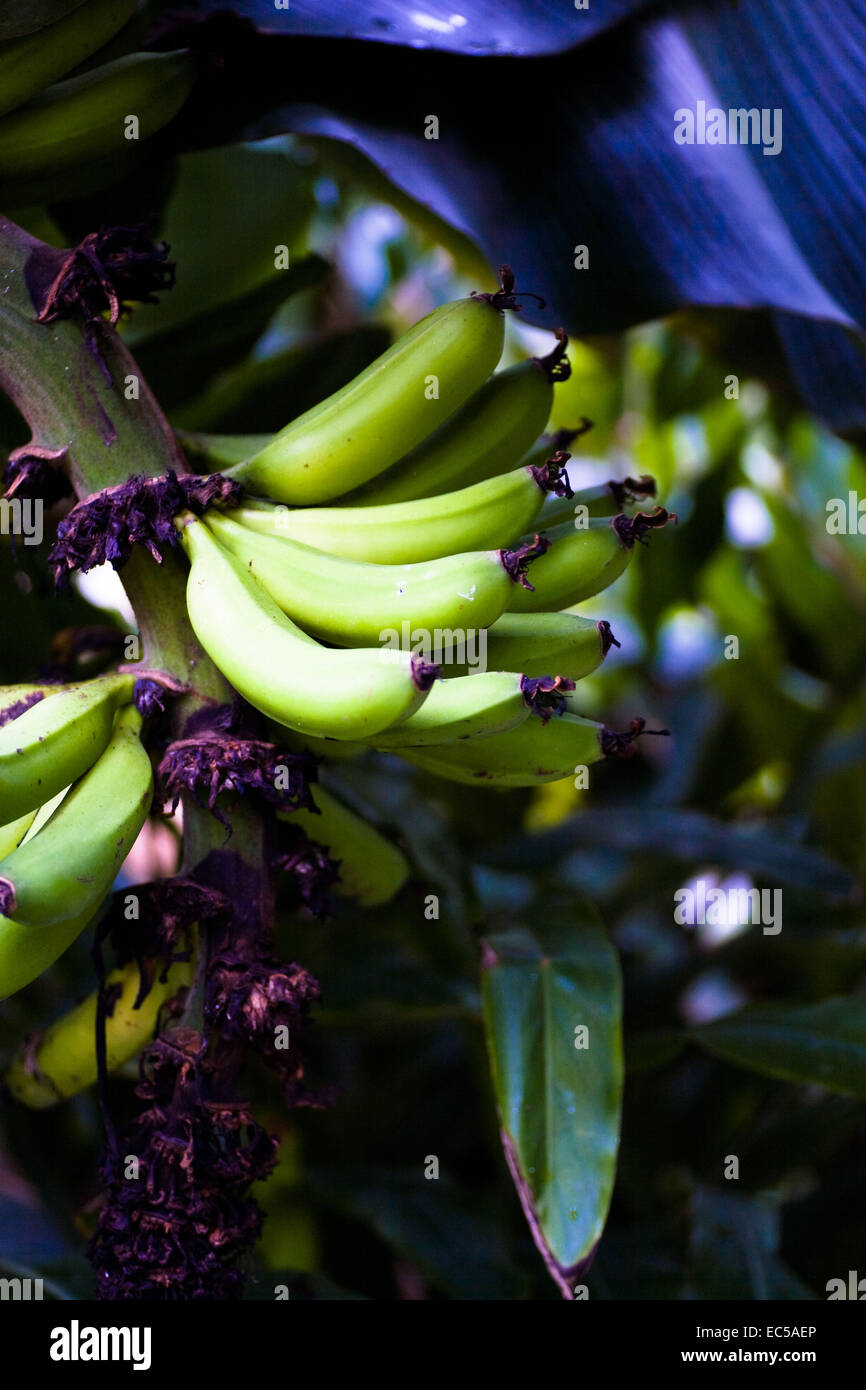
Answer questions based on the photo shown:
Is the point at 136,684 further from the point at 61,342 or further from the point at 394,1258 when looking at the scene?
the point at 394,1258

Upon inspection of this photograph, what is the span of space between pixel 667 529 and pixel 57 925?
1032 millimetres

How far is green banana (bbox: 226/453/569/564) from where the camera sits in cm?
50

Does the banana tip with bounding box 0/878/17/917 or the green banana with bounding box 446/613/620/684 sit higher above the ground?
the green banana with bounding box 446/613/620/684

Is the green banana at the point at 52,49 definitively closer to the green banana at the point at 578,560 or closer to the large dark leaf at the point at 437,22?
the large dark leaf at the point at 437,22

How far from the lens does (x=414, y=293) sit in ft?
6.16

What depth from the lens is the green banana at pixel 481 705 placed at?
430 mm

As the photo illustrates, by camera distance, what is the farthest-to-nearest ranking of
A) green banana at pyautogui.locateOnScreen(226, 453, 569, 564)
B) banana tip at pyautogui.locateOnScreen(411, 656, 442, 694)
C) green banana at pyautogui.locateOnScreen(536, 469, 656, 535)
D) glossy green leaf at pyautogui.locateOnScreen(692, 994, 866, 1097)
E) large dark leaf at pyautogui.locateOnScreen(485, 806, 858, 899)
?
large dark leaf at pyautogui.locateOnScreen(485, 806, 858, 899) → glossy green leaf at pyautogui.locateOnScreen(692, 994, 866, 1097) → green banana at pyautogui.locateOnScreen(536, 469, 656, 535) → green banana at pyautogui.locateOnScreen(226, 453, 569, 564) → banana tip at pyautogui.locateOnScreen(411, 656, 442, 694)

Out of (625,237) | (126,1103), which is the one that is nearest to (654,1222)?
(126,1103)

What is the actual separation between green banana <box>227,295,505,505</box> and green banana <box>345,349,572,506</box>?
0.04 m

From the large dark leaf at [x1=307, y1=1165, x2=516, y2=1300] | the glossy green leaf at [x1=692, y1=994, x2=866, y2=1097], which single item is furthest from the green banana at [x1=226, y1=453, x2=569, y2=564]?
the large dark leaf at [x1=307, y1=1165, x2=516, y2=1300]

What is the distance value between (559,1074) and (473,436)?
1.23 ft

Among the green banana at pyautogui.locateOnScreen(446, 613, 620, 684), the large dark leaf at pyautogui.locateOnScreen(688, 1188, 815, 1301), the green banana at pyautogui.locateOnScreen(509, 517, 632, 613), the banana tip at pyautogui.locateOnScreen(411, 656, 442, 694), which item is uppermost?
the green banana at pyautogui.locateOnScreen(509, 517, 632, 613)

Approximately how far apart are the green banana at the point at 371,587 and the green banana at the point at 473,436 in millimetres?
97

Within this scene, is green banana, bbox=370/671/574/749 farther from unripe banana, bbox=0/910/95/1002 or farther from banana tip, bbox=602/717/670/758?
unripe banana, bbox=0/910/95/1002
